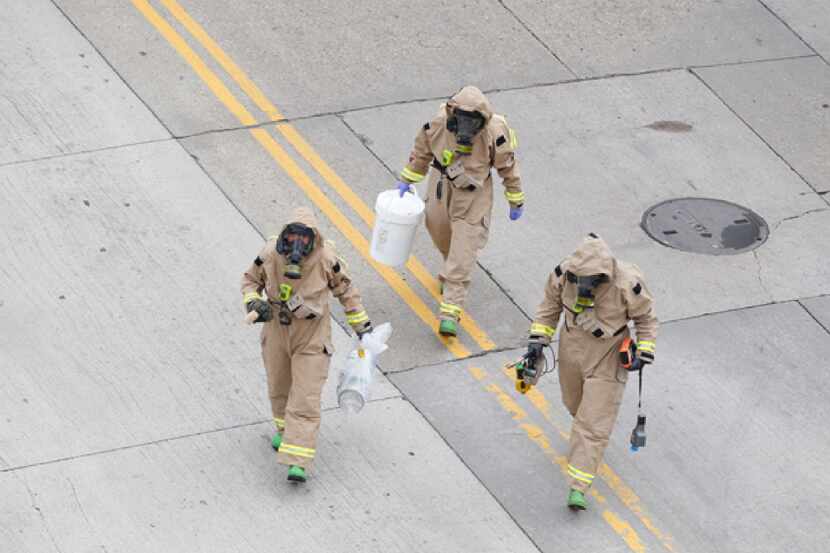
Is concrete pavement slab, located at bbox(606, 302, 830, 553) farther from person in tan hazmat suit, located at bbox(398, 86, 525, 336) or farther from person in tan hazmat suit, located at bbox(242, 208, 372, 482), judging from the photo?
person in tan hazmat suit, located at bbox(242, 208, 372, 482)

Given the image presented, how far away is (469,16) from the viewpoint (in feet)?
52.0

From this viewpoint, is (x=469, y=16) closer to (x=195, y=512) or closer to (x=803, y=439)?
(x=803, y=439)

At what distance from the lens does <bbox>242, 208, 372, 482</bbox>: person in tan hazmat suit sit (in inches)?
396

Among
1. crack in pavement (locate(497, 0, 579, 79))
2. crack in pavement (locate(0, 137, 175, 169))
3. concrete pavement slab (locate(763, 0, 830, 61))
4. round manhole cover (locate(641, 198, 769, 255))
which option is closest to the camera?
crack in pavement (locate(0, 137, 175, 169))

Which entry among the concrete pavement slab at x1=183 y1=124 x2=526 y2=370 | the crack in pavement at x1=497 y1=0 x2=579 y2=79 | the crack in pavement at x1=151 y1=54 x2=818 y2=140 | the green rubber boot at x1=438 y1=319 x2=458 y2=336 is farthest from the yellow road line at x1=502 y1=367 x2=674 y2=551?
the crack in pavement at x1=497 y1=0 x2=579 y2=79

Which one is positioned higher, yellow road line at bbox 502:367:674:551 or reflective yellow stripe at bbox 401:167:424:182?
reflective yellow stripe at bbox 401:167:424:182

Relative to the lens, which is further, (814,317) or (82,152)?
(82,152)

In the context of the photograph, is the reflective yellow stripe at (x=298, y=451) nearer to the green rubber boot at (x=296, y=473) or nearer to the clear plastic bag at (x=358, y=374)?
the green rubber boot at (x=296, y=473)

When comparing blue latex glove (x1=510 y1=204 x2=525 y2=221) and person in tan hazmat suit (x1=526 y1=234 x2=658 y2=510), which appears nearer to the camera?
person in tan hazmat suit (x1=526 y1=234 x2=658 y2=510)

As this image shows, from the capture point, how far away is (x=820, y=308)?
12.6 m

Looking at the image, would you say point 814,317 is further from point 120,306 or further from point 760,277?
point 120,306

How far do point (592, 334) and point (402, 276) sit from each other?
8.49 feet

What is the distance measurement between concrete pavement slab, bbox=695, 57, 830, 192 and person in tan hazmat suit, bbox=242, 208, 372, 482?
5339mm

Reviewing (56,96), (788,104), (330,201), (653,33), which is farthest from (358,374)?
(653,33)
